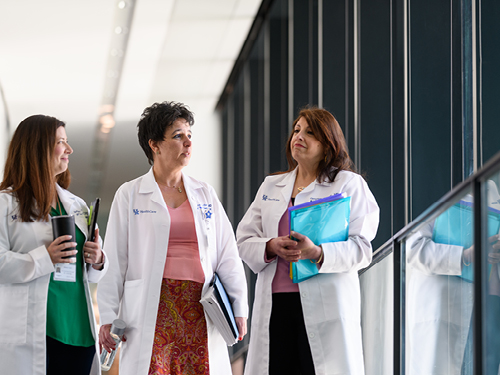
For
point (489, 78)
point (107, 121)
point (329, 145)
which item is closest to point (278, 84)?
point (107, 121)

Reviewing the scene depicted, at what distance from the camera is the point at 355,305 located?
2.63 metres

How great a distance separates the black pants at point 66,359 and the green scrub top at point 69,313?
22mm

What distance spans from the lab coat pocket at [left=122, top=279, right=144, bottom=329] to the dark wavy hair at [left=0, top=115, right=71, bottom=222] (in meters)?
0.47

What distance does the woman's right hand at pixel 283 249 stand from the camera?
8.29ft

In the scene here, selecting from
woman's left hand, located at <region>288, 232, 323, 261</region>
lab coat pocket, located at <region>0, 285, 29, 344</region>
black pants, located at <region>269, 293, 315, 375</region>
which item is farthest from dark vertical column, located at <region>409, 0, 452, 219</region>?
lab coat pocket, located at <region>0, 285, 29, 344</region>

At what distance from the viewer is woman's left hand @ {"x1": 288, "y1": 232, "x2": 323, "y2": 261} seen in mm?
2514

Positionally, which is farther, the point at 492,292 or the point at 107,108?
the point at 107,108

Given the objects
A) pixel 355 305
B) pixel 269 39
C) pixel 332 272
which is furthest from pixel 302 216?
pixel 269 39

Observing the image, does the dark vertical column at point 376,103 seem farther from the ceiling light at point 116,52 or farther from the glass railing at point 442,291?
the ceiling light at point 116,52

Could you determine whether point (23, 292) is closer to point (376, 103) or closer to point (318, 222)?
point (318, 222)

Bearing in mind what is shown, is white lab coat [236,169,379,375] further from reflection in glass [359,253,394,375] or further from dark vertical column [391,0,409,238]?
dark vertical column [391,0,409,238]

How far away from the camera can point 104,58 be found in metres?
8.16

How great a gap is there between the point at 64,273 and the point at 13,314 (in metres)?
0.26

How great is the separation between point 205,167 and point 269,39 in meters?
2.28
